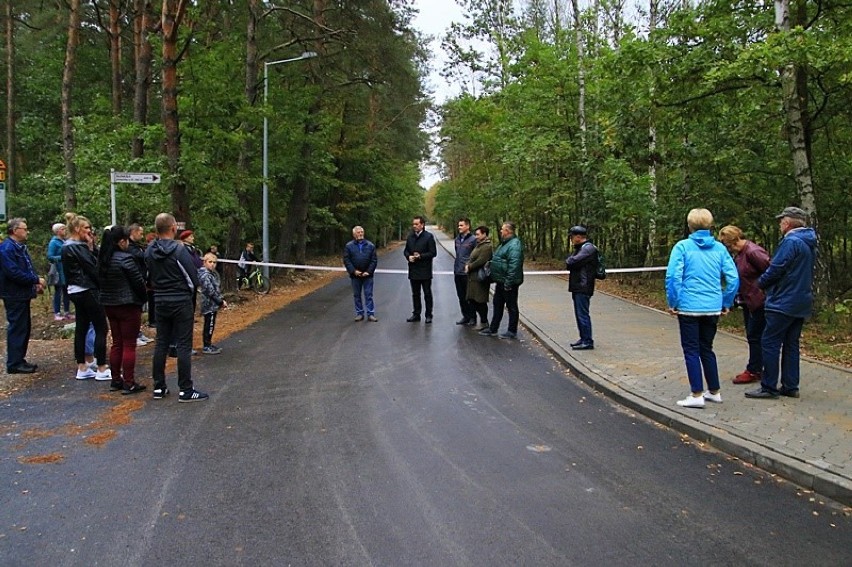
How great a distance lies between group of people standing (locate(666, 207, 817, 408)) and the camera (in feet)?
19.3

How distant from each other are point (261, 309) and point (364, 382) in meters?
7.88

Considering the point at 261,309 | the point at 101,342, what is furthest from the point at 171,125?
the point at 101,342

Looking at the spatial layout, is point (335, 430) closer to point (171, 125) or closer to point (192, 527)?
point (192, 527)

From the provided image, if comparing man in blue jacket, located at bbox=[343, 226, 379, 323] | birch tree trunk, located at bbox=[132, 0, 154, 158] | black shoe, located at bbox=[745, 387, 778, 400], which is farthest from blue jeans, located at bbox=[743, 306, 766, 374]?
birch tree trunk, located at bbox=[132, 0, 154, 158]

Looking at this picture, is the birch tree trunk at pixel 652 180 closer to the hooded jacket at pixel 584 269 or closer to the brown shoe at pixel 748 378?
the hooded jacket at pixel 584 269

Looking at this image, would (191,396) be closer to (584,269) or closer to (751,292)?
(584,269)

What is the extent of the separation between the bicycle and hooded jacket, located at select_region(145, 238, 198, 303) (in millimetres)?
12093

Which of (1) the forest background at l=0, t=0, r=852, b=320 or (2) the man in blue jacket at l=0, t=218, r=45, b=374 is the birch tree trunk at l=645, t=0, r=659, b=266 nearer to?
(1) the forest background at l=0, t=0, r=852, b=320

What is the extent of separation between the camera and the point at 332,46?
68.0ft

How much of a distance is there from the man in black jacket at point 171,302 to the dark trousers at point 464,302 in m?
5.90

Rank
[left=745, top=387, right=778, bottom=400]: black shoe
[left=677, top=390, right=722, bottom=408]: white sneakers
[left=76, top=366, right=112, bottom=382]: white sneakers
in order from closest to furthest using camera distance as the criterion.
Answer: [left=677, top=390, right=722, bottom=408]: white sneakers
[left=745, top=387, right=778, bottom=400]: black shoe
[left=76, top=366, right=112, bottom=382]: white sneakers

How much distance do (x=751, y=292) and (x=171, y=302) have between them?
6.37 m

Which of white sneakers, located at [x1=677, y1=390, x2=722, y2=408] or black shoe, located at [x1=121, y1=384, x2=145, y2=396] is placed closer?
white sneakers, located at [x1=677, y1=390, x2=722, y2=408]

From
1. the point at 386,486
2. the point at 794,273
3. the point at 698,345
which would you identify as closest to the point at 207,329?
the point at 386,486
